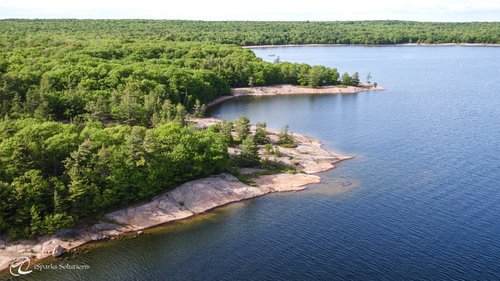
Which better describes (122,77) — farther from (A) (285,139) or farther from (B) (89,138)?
(B) (89,138)

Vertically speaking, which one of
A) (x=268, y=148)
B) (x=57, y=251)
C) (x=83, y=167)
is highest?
(x=83, y=167)

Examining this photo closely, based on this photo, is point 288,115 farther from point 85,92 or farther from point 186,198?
point 186,198

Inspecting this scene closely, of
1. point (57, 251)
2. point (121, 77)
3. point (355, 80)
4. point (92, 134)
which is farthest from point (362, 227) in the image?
point (355, 80)

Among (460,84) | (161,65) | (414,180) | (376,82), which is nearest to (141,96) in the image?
(161,65)

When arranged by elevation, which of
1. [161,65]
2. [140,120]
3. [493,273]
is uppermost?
[161,65]

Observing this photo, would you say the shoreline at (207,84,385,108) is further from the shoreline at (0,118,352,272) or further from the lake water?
the shoreline at (0,118,352,272)

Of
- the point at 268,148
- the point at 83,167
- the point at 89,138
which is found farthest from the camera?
the point at 268,148

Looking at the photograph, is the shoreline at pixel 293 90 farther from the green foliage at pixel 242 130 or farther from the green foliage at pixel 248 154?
the green foliage at pixel 248 154

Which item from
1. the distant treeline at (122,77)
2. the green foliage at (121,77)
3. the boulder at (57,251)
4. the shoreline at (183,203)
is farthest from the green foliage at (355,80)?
the boulder at (57,251)
